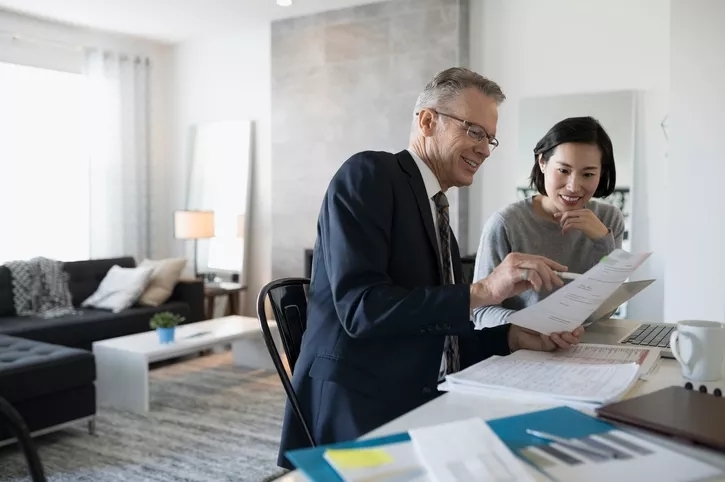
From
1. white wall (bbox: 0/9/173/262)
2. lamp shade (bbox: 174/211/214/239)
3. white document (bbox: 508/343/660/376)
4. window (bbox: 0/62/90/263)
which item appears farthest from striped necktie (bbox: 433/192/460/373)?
white wall (bbox: 0/9/173/262)

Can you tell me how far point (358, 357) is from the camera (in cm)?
130

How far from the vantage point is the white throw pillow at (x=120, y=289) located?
4.79 m

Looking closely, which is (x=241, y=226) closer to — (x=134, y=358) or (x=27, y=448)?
(x=134, y=358)

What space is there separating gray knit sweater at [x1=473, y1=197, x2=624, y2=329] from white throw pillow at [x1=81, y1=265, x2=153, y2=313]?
3.57 m

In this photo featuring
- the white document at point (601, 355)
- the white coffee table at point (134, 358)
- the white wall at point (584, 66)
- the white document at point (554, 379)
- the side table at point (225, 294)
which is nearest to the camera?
the white document at point (554, 379)

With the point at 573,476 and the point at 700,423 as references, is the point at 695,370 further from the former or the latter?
the point at 573,476

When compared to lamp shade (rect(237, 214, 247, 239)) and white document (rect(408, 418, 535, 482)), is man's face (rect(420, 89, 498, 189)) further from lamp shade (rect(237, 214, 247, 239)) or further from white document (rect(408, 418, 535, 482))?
lamp shade (rect(237, 214, 247, 239))

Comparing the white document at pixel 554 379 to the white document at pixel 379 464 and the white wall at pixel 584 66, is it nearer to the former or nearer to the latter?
the white document at pixel 379 464

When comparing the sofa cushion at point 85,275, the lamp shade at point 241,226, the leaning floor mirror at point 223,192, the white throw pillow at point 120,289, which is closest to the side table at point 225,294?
the leaning floor mirror at point 223,192

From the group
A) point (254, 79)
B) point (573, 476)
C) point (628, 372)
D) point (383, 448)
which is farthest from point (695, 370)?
point (254, 79)

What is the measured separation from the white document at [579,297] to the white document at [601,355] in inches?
2.5

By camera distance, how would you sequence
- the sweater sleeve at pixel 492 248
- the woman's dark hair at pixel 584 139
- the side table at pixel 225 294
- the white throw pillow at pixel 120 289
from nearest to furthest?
the sweater sleeve at pixel 492 248, the woman's dark hair at pixel 584 139, the white throw pillow at pixel 120 289, the side table at pixel 225 294

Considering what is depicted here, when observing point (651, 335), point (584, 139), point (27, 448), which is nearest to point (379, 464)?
point (27, 448)

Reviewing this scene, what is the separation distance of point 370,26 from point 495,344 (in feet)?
13.0
